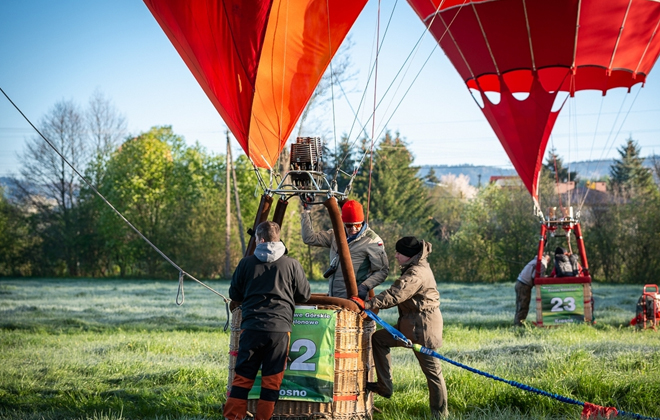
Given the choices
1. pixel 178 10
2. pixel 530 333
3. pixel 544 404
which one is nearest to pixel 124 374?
pixel 178 10

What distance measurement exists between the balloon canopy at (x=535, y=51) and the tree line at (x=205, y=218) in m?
14.9

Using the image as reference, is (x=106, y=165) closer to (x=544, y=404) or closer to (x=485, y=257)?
(x=485, y=257)

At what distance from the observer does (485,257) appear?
2709 centimetres

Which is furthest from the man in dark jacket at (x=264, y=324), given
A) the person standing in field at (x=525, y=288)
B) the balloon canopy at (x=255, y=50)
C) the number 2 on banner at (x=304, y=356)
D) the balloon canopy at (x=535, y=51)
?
the person standing in field at (x=525, y=288)

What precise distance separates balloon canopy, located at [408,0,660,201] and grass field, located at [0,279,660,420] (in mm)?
3190

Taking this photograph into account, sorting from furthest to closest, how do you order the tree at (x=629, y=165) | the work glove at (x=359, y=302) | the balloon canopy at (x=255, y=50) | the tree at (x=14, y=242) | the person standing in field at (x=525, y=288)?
the tree at (x=629, y=165), the tree at (x=14, y=242), the person standing in field at (x=525, y=288), the balloon canopy at (x=255, y=50), the work glove at (x=359, y=302)

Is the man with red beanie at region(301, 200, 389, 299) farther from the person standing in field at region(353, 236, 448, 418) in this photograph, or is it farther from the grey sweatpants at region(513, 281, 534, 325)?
the grey sweatpants at region(513, 281, 534, 325)

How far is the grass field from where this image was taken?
503 centimetres

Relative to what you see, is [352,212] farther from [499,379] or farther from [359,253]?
[499,379]

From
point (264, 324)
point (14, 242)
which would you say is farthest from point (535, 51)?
point (14, 242)

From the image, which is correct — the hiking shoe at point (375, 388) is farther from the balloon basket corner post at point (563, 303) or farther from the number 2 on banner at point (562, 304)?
the number 2 on banner at point (562, 304)

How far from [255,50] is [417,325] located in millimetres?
2935

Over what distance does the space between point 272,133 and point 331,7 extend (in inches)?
52.0

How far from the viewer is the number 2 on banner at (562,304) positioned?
10.1 metres
